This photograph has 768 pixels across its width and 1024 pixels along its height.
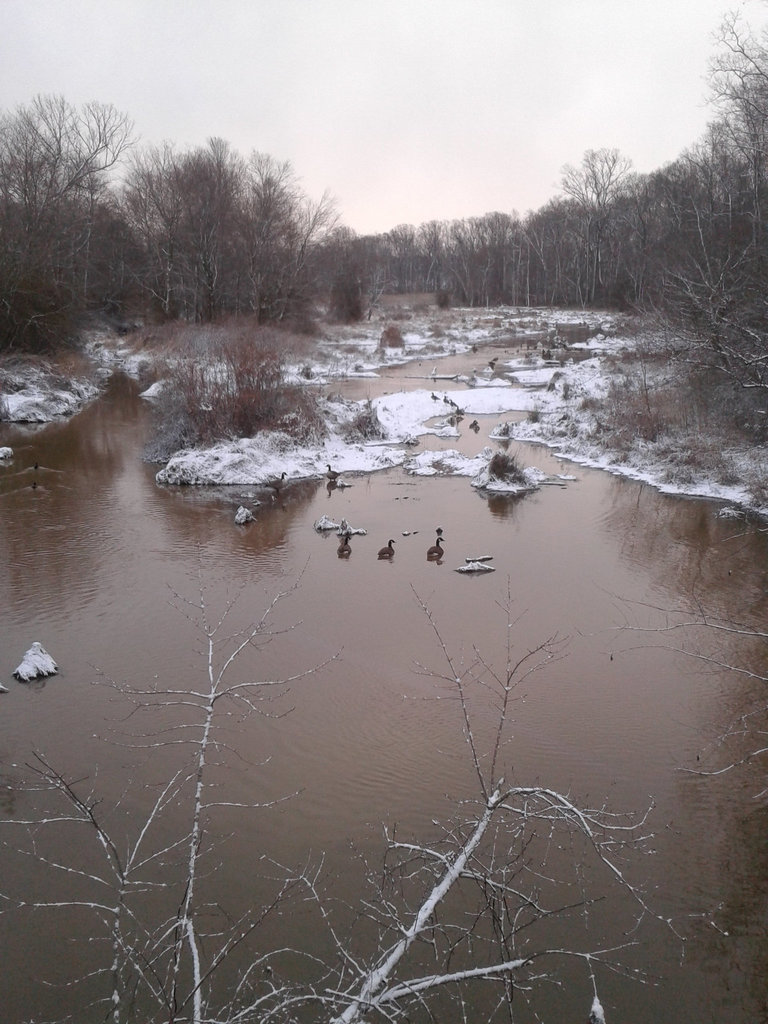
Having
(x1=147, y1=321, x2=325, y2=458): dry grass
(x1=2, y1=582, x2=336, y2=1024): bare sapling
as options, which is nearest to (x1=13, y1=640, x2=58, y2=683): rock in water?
(x1=2, y1=582, x2=336, y2=1024): bare sapling

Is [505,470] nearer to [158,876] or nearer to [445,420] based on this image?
[445,420]

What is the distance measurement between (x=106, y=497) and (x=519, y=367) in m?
22.9

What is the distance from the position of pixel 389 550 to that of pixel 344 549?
2.92 ft

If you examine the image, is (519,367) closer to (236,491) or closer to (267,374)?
(267,374)

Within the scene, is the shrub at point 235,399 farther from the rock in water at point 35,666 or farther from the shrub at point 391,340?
the shrub at point 391,340

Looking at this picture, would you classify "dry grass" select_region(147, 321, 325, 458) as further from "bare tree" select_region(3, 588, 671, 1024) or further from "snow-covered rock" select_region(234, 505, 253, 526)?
"bare tree" select_region(3, 588, 671, 1024)

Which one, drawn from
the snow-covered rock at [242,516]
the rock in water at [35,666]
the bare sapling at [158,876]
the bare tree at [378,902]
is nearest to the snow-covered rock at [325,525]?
the snow-covered rock at [242,516]

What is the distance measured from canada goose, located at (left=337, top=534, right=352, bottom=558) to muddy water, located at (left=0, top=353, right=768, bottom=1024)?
15 centimetres

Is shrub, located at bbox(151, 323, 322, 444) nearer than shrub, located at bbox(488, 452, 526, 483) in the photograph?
No

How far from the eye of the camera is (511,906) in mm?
5121

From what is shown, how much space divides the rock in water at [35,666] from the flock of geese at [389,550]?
16.1ft

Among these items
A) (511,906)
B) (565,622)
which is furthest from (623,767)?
(565,622)

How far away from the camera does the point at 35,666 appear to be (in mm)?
7996

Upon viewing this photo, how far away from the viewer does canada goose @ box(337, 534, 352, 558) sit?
471 inches
